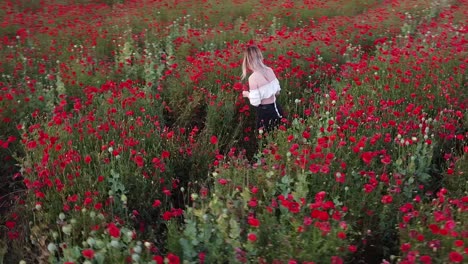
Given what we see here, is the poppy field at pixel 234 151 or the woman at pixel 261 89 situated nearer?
the poppy field at pixel 234 151

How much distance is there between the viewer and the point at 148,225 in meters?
3.79

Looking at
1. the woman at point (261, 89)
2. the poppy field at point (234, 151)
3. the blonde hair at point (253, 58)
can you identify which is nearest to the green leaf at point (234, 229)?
the poppy field at point (234, 151)

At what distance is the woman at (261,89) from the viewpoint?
5055mm

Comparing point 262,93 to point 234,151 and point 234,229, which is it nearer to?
point 234,151

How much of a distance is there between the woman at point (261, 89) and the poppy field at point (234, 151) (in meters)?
0.21

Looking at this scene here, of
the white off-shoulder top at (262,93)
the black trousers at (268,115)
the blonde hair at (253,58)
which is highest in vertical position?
the blonde hair at (253,58)

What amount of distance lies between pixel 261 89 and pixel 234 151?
73 cm

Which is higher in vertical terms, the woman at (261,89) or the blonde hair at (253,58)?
the blonde hair at (253,58)

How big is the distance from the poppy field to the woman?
0.21 metres

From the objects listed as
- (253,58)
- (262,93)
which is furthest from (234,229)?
(253,58)

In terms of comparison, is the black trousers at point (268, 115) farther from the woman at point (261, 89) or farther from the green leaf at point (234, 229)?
the green leaf at point (234, 229)

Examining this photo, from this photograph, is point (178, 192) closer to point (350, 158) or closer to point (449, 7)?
point (350, 158)

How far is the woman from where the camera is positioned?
5.05 m

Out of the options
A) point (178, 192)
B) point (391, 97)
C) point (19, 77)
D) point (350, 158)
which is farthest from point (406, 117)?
point (19, 77)
